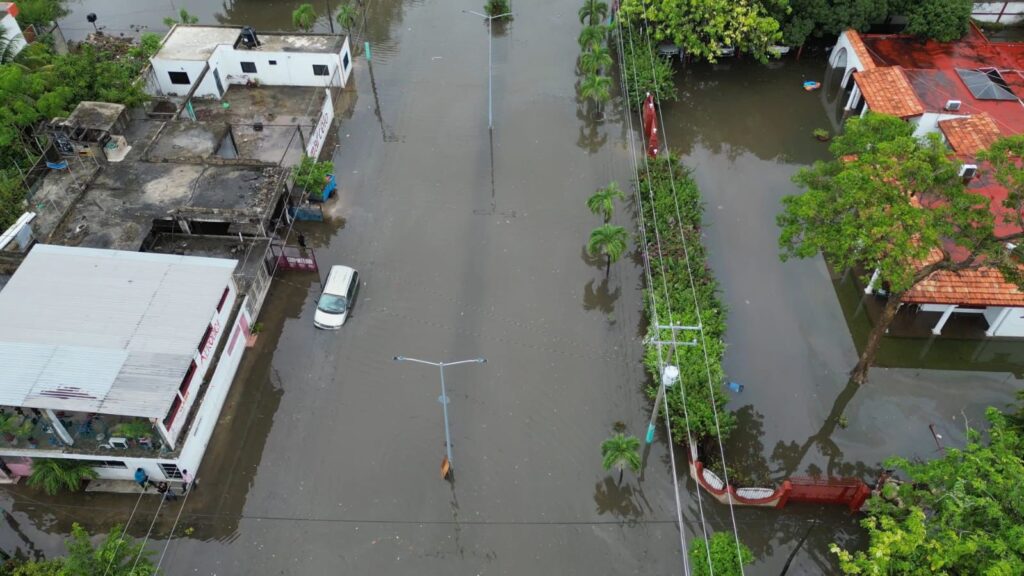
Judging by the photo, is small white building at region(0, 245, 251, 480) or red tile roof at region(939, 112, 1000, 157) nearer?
small white building at region(0, 245, 251, 480)

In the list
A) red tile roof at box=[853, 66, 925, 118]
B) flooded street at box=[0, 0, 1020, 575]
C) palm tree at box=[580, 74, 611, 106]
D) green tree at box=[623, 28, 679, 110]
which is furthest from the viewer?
green tree at box=[623, 28, 679, 110]

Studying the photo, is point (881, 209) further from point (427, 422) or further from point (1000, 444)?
point (427, 422)

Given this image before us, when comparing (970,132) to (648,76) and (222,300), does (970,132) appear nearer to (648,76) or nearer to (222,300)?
(648,76)

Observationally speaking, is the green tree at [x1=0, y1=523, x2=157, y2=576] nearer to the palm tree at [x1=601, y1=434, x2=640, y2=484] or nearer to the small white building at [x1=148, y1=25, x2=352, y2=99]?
the palm tree at [x1=601, y1=434, x2=640, y2=484]

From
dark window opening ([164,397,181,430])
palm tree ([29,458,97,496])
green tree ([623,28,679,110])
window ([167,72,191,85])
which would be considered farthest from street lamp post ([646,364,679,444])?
window ([167,72,191,85])

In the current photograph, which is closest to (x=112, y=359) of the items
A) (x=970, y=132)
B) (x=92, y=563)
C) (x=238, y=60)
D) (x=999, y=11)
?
(x=92, y=563)

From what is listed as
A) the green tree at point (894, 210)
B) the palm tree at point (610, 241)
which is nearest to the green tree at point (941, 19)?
the green tree at point (894, 210)
